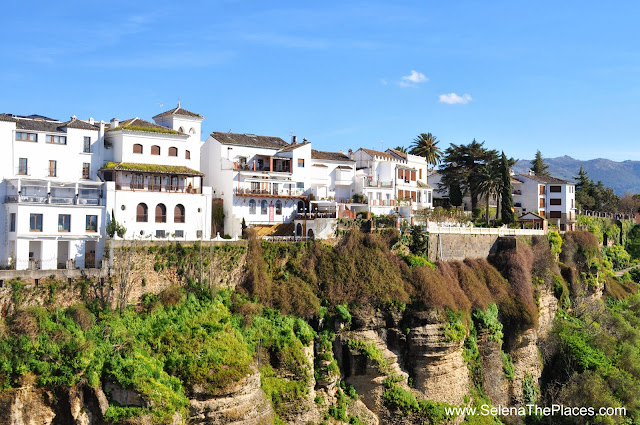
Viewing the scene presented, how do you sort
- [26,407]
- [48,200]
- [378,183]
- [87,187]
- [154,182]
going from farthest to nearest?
1. [378,183]
2. [154,182]
3. [87,187]
4. [48,200]
5. [26,407]

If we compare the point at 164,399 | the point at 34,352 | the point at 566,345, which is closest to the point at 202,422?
the point at 164,399

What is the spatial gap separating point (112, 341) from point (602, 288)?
52694 mm

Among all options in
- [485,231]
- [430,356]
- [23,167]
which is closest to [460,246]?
[485,231]

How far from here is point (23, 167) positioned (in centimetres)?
3962

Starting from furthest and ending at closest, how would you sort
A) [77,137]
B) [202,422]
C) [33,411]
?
[77,137] < [202,422] < [33,411]

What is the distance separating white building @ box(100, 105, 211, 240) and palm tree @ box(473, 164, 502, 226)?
2957 cm

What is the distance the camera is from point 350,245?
46.0 meters

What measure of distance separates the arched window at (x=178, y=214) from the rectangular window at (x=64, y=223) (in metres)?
6.99

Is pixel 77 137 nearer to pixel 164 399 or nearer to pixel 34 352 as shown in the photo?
pixel 34 352

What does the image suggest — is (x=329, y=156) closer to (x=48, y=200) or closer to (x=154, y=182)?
(x=154, y=182)

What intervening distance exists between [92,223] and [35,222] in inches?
125

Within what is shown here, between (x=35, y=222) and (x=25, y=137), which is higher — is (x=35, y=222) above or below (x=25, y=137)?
below

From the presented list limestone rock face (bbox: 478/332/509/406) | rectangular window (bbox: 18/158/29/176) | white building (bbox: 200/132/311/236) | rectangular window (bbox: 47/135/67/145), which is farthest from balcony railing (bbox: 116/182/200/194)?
limestone rock face (bbox: 478/332/509/406)

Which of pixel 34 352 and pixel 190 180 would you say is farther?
pixel 190 180
